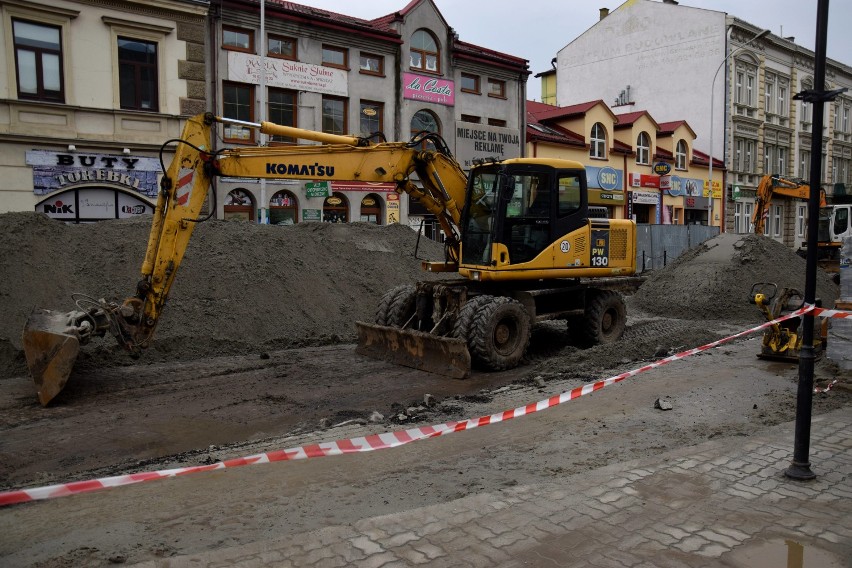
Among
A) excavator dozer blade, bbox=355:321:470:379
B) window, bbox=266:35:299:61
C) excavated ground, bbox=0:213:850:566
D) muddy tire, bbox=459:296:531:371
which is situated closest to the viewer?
excavated ground, bbox=0:213:850:566

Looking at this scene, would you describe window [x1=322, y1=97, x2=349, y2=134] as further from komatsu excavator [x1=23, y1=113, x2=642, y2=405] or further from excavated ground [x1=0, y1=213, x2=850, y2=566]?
komatsu excavator [x1=23, y1=113, x2=642, y2=405]

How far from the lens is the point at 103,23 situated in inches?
714

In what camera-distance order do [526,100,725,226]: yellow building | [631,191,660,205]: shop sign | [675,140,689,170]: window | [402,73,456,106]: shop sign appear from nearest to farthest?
1. [402,73,456,106]: shop sign
2. [526,100,725,226]: yellow building
3. [631,191,660,205]: shop sign
4. [675,140,689,170]: window

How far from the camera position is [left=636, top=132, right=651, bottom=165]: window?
34.0 metres

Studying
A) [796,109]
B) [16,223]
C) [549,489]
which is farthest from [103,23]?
[796,109]

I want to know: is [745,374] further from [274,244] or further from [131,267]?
[131,267]

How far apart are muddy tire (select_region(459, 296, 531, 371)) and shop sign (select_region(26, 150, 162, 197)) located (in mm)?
12497

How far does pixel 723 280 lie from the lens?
631 inches

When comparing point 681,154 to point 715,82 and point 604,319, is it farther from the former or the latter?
point 604,319

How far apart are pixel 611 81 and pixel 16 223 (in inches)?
1423

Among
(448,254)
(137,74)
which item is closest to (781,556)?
(448,254)

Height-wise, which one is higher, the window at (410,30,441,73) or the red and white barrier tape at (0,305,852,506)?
the window at (410,30,441,73)

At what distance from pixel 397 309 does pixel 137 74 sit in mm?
12465

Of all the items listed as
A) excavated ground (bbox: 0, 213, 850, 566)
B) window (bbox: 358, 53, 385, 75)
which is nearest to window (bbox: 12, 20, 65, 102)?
excavated ground (bbox: 0, 213, 850, 566)
